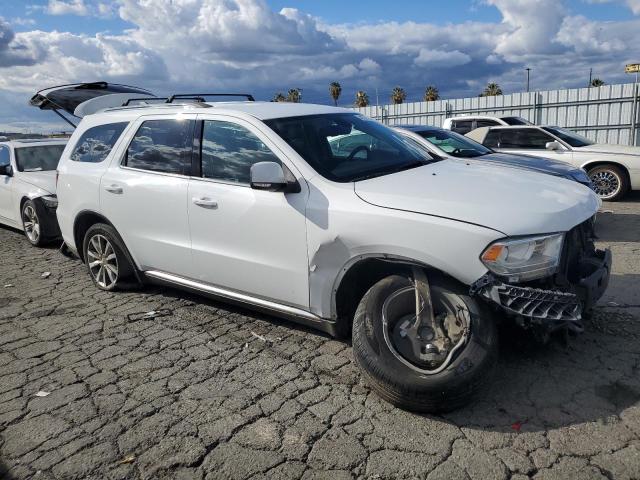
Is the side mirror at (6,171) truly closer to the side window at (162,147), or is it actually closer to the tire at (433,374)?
the side window at (162,147)

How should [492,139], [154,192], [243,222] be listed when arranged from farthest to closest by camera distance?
1. [492,139]
2. [154,192]
3. [243,222]

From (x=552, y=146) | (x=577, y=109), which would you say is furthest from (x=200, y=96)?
(x=577, y=109)

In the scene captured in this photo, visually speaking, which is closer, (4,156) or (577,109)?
(4,156)

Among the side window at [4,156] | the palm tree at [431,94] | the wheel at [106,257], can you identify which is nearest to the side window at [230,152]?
the wheel at [106,257]

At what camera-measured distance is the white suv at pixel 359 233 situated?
9.66ft

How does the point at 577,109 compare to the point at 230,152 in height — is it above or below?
below

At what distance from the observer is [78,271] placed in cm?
655

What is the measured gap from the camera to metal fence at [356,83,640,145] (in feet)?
56.1

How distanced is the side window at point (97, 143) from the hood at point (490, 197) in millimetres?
2797

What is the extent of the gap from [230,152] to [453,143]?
5.45m

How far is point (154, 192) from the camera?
14.6 feet

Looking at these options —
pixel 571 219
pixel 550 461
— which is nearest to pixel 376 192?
pixel 571 219

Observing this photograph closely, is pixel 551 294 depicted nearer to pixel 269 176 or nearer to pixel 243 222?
pixel 269 176

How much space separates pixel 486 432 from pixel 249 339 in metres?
1.98
